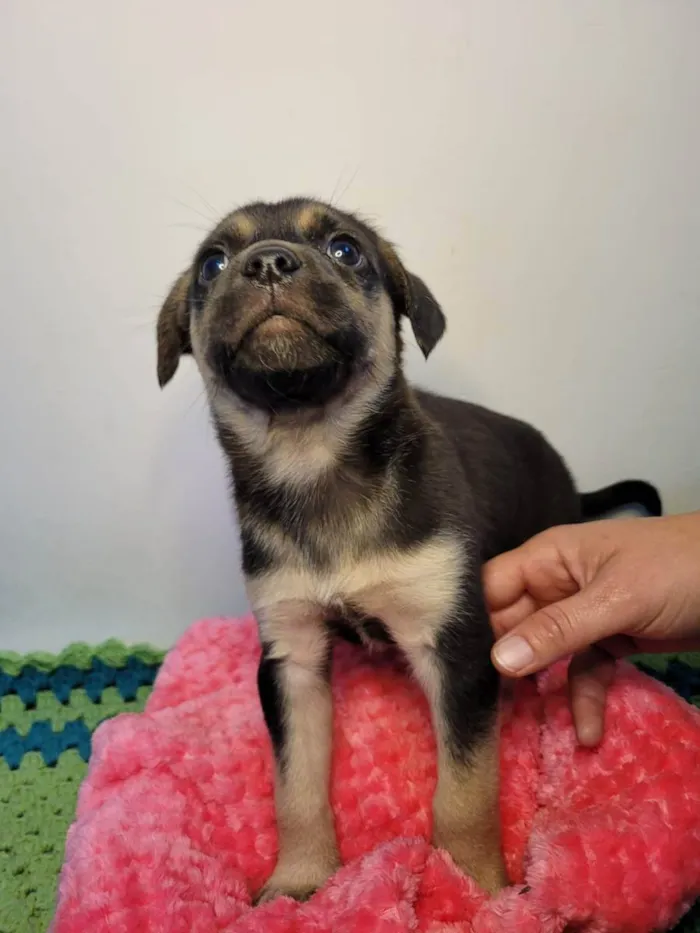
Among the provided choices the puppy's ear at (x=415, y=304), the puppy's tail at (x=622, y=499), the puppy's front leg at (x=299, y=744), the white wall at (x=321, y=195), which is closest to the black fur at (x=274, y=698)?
the puppy's front leg at (x=299, y=744)

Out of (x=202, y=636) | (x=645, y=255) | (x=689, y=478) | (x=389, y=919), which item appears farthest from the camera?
(x=689, y=478)

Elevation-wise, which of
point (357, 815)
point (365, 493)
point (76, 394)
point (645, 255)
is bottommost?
point (357, 815)

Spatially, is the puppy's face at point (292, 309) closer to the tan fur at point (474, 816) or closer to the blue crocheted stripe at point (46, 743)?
the tan fur at point (474, 816)

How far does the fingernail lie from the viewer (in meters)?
1.53

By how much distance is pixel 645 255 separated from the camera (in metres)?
2.50

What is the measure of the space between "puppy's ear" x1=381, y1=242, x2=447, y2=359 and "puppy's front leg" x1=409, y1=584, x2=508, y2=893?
1.83ft

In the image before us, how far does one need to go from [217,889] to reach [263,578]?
622 mm

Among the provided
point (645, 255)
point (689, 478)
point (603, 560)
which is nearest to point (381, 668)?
point (603, 560)

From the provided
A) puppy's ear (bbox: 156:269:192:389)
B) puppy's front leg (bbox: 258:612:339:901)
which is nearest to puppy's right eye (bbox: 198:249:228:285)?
puppy's ear (bbox: 156:269:192:389)

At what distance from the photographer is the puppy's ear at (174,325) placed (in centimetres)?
184

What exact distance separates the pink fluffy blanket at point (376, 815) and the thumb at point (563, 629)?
1.07ft

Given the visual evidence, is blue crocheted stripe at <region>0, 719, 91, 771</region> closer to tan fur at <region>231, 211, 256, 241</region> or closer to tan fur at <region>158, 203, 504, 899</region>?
tan fur at <region>158, 203, 504, 899</region>

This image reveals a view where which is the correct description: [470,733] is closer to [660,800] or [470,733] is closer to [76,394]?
[660,800]

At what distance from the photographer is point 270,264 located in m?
1.43
